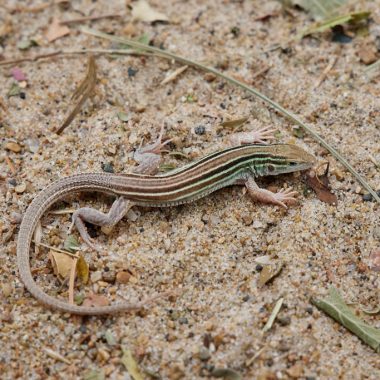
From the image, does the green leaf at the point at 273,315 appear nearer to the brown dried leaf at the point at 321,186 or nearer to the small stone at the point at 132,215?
the brown dried leaf at the point at 321,186

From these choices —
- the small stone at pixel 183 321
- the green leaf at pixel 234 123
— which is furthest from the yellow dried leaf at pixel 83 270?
the green leaf at pixel 234 123

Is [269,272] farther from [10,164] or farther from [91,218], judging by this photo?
[10,164]

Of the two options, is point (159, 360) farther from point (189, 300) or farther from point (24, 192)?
point (24, 192)

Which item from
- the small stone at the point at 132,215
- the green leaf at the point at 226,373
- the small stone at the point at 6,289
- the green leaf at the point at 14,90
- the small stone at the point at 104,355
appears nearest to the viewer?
the green leaf at the point at 226,373

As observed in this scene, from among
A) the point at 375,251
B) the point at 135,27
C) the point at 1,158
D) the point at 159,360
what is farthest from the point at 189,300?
the point at 135,27

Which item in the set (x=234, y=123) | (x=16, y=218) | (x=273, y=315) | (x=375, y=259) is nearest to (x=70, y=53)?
(x=234, y=123)

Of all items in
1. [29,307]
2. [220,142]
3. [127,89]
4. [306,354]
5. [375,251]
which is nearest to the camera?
[306,354]
